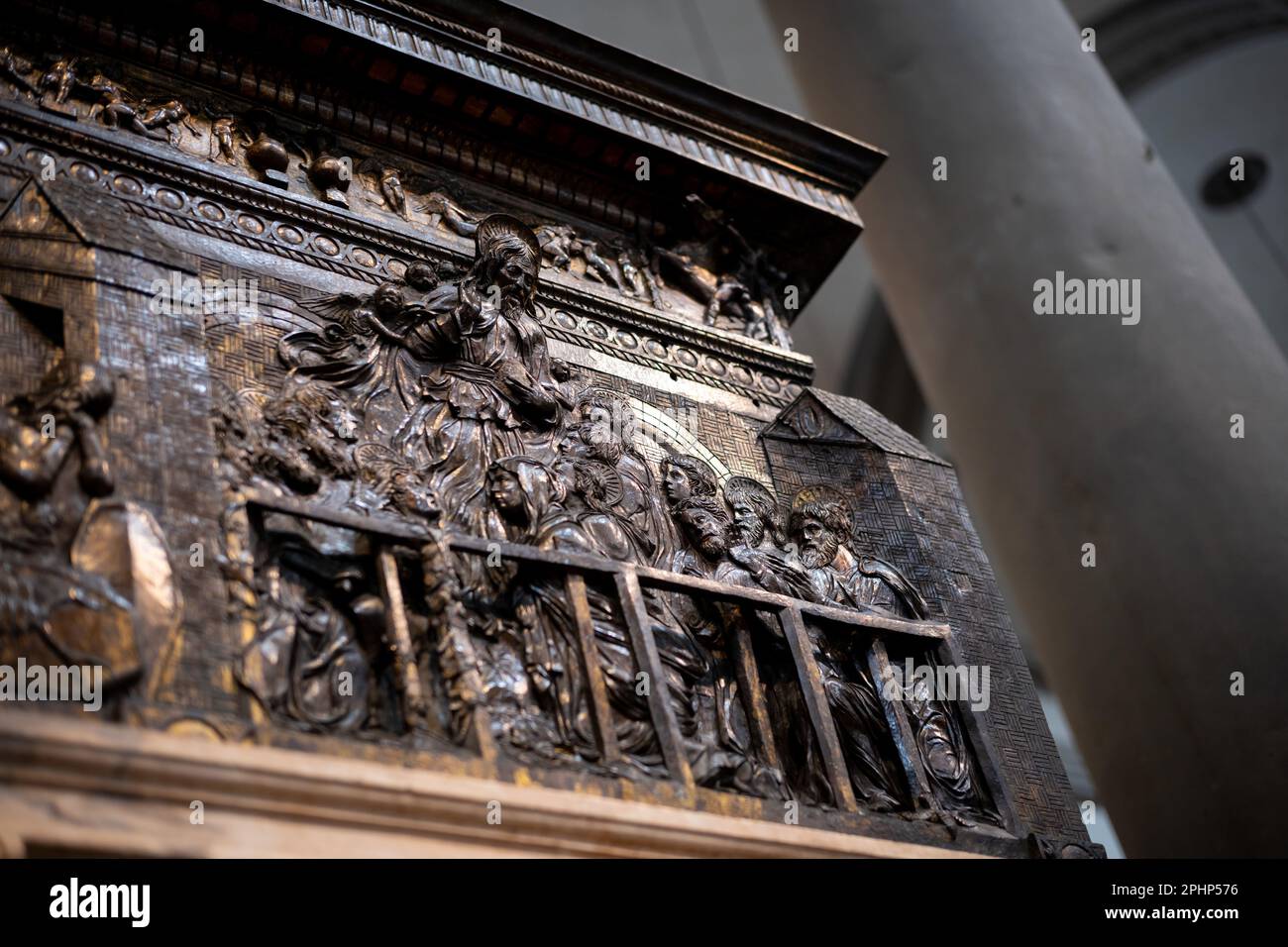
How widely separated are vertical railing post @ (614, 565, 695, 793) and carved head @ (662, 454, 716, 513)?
436 mm

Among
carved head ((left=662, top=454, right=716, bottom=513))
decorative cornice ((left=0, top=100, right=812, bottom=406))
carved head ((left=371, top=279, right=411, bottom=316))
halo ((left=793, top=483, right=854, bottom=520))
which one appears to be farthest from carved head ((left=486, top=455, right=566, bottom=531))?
halo ((left=793, top=483, right=854, bottom=520))

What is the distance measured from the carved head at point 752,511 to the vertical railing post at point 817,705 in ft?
1.00

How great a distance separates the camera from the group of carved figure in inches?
122

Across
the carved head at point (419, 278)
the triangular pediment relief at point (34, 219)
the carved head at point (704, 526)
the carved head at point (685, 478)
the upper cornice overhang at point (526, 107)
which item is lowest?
the carved head at point (704, 526)

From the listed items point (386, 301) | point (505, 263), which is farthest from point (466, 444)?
point (505, 263)

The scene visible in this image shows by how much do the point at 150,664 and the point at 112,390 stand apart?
62 centimetres

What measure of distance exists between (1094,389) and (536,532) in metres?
2.54

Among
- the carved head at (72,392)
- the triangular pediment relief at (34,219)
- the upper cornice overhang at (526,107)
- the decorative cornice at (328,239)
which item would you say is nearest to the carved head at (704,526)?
the decorative cornice at (328,239)

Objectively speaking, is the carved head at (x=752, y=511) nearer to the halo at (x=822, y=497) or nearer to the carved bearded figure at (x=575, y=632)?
the halo at (x=822, y=497)

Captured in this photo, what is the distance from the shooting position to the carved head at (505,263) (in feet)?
12.8
